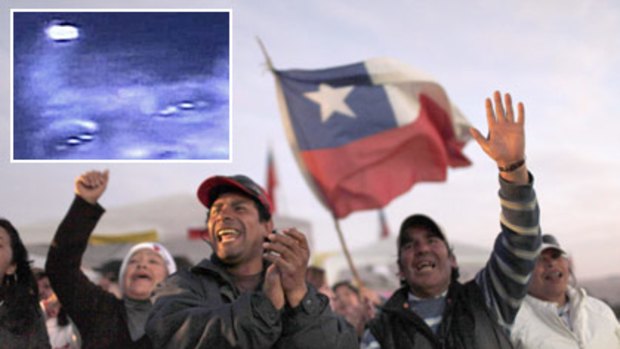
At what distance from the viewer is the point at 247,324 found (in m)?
1.66

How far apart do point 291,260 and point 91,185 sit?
1.11 meters

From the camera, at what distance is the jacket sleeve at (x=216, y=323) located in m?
1.66

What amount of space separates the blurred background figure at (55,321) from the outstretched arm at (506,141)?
1.48 metres

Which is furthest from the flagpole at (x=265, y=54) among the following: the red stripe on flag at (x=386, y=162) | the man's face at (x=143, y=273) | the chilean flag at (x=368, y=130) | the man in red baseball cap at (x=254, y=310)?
the man in red baseball cap at (x=254, y=310)

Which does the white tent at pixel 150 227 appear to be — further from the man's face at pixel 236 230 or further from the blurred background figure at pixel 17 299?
the man's face at pixel 236 230

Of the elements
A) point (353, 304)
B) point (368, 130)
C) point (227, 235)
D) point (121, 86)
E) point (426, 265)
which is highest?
point (121, 86)

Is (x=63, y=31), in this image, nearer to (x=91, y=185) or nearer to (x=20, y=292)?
(x=91, y=185)

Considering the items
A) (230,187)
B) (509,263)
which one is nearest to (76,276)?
(230,187)

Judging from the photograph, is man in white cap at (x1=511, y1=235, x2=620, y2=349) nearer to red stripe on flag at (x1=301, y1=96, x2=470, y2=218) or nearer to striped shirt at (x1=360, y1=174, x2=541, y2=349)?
striped shirt at (x1=360, y1=174, x2=541, y2=349)

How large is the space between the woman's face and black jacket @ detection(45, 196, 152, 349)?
0.38 feet

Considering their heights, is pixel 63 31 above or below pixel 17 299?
above

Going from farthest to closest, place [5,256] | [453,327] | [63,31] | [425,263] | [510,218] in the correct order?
[63,31]
[5,256]
[425,263]
[453,327]
[510,218]

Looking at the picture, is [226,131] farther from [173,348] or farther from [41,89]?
[173,348]

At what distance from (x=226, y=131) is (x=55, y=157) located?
1.89 ft
